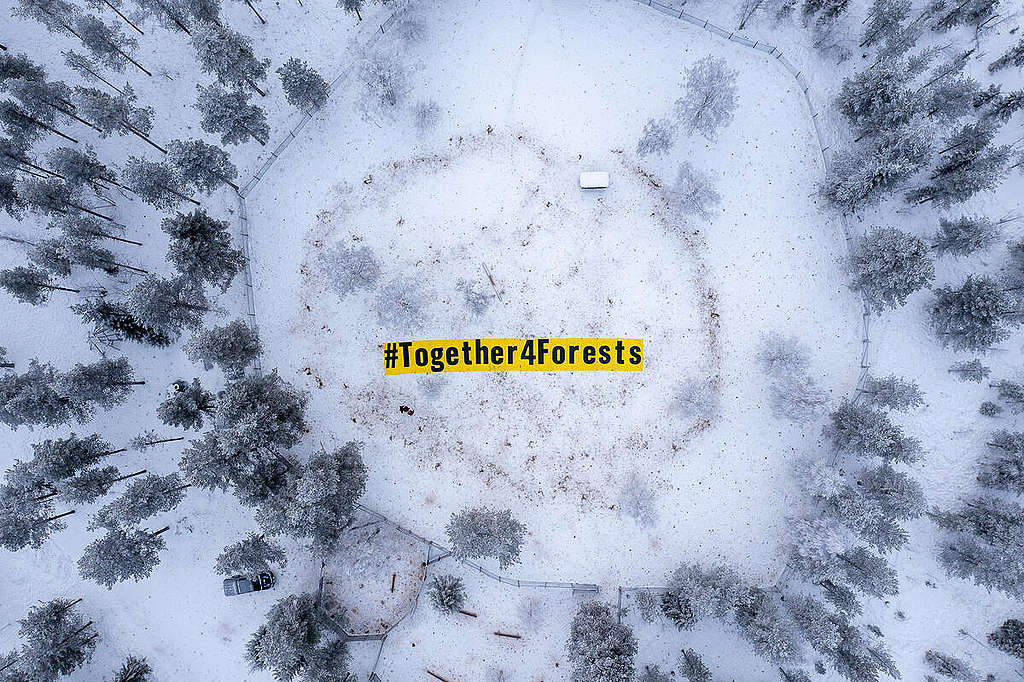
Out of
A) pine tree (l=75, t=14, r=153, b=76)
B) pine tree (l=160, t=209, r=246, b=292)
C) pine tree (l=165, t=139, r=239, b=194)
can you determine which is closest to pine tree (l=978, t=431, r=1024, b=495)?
pine tree (l=160, t=209, r=246, b=292)

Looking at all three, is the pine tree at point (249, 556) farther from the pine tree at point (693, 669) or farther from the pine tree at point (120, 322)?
the pine tree at point (693, 669)

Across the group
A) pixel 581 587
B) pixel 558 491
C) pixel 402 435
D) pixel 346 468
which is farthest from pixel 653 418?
pixel 346 468

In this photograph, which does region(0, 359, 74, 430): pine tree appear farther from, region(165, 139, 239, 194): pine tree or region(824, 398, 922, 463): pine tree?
region(824, 398, 922, 463): pine tree

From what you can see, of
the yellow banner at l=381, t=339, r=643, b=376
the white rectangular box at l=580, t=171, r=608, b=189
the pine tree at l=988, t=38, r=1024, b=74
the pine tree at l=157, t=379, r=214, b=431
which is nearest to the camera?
the pine tree at l=157, t=379, r=214, b=431

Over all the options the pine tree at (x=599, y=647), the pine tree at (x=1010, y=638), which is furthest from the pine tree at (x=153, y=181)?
→ the pine tree at (x=1010, y=638)

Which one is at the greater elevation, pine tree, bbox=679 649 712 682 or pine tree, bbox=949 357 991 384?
pine tree, bbox=949 357 991 384

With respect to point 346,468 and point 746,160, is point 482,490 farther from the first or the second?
point 746,160
